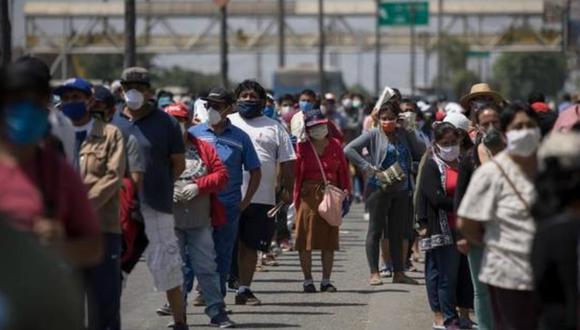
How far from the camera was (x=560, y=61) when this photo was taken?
169 meters

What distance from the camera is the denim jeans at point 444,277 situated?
14094 mm

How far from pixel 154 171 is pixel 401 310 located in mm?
3903

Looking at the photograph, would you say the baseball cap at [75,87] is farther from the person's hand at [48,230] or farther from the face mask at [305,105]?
the face mask at [305,105]

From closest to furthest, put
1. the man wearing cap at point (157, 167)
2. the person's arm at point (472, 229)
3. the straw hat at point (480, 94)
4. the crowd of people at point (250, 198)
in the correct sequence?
the crowd of people at point (250, 198) → the person's arm at point (472, 229) → the man wearing cap at point (157, 167) → the straw hat at point (480, 94)

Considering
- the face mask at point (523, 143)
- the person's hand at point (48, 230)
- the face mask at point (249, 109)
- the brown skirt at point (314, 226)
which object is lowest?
the brown skirt at point (314, 226)

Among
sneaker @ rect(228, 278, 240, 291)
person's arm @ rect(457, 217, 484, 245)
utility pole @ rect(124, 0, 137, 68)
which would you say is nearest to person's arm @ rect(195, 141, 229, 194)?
sneaker @ rect(228, 278, 240, 291)

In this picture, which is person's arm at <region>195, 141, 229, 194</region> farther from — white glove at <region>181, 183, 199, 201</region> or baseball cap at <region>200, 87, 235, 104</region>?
baseball cap at <region>200, 87, 235, 104</region>

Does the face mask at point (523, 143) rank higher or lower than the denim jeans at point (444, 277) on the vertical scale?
higher

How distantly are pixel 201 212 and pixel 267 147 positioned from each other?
2.59m

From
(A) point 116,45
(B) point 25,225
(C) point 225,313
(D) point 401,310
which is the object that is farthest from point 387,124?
(A) point 116,45

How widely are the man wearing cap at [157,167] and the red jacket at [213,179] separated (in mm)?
1121

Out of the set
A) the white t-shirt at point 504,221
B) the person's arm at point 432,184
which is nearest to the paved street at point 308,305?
the person's arm at point 432,184

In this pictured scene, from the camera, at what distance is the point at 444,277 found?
557 inches

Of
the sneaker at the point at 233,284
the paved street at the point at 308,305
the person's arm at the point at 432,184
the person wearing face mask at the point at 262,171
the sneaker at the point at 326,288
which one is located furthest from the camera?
the sneaker at the point at 326,288
